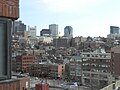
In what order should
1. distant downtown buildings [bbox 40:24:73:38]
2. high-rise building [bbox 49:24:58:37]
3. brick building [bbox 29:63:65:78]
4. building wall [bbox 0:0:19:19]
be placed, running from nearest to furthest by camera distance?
building wall [bbox 0:0:19:19], brick building [bbox 29:63:65:78], distant downtown buildings [bbox 40:24:73:38], high-rise building [bbox 49:24:58:37]

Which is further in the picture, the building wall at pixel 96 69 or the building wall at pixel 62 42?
the building wall at pixel 62 42

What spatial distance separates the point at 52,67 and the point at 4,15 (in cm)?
3056

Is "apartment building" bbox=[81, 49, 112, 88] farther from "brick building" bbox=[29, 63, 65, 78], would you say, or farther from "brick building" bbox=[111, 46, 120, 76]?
"brick building" bbox=[29, 63, 65, 78]

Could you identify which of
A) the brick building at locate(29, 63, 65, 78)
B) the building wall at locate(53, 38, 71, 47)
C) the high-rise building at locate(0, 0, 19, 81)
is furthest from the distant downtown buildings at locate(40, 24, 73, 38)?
the high-rise building at locate(0, 0, 19, 81)

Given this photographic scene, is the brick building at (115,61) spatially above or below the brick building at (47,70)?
above

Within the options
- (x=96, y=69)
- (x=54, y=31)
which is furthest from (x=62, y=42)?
(x=54, y=31)

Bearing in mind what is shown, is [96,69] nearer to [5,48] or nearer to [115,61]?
[115,61]

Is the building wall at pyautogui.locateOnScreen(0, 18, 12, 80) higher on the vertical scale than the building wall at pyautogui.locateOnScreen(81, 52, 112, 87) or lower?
higher

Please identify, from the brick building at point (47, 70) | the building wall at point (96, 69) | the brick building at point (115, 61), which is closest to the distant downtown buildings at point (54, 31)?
the brick building at point (47, 70)

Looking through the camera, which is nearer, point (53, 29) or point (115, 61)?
point (115, 61)

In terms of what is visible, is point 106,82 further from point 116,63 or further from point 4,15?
point 4,15

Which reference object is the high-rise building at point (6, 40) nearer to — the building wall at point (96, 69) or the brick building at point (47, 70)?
the building wall at point (96, 69)

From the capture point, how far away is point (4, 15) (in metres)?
1.36

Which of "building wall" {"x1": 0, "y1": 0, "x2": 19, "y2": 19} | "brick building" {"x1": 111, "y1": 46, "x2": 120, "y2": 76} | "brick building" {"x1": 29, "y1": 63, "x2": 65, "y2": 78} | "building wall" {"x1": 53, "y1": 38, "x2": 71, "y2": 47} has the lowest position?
"brick building" {"x1": 29, "y1": 63, "x2": 65, "y2": 78}
